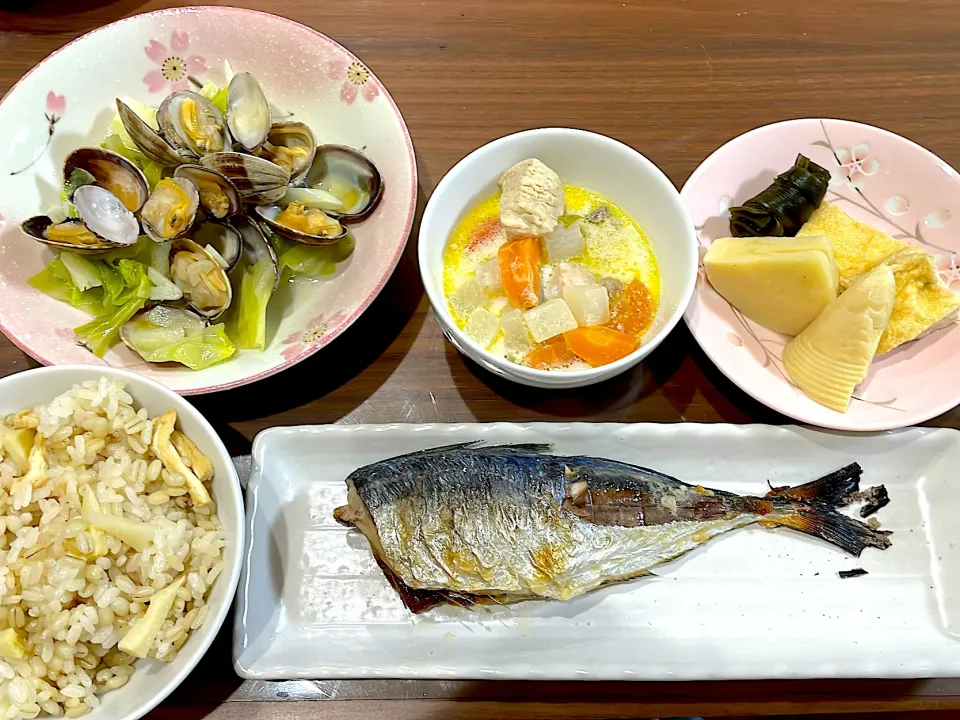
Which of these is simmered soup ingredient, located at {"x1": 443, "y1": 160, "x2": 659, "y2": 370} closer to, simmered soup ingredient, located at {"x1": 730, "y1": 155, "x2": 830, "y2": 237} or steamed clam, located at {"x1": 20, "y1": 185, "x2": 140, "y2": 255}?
simmered soup ingredient, located at {"x1": 730, "y1": 155, "x2": 830, "y2": 237}

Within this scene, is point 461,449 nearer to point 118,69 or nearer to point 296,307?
point 296,307

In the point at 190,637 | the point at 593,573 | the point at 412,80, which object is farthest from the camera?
the point at 412,80

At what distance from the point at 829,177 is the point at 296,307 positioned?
138 cm

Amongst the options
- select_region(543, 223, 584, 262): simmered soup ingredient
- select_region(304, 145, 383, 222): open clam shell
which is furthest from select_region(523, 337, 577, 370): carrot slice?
select_region(304, 145, 383, 222): open clam shell

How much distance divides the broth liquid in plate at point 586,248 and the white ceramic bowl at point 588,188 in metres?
0.02

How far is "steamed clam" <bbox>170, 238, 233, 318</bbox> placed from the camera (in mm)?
1492

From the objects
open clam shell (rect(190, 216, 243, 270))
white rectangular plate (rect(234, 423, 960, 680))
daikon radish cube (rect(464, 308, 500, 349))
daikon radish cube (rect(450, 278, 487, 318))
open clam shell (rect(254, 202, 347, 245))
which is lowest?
white rectangular plate (rect(234, 423, 960, 680))

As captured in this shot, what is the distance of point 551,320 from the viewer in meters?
1.52

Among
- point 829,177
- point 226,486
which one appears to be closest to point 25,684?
point 226,486

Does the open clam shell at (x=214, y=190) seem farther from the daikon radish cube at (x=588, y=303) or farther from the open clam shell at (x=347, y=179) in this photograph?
the daikon radish cube at (x=588, y=303)

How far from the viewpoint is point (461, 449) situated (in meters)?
1.47

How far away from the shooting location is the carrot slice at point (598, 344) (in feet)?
4.92

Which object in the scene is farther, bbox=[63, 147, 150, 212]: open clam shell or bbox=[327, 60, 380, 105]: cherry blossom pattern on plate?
bbox=[327, 60, 380, 105]: cherry blossom pattern on plate

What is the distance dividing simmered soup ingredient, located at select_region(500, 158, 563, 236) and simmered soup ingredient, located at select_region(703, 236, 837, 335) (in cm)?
40
